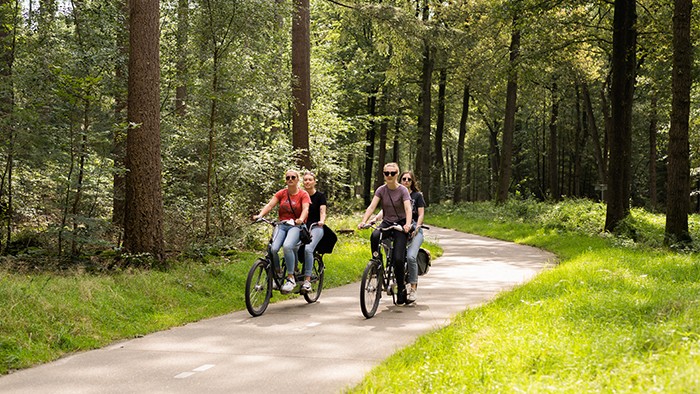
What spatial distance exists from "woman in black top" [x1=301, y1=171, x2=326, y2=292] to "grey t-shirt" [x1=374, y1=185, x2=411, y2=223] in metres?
1.02

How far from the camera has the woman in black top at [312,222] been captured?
32.5 feet

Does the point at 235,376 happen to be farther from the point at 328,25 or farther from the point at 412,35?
the point at 328,25

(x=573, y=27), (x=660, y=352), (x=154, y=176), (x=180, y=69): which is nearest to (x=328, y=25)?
(x=573, y=27)

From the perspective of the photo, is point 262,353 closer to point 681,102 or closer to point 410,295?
point 410,295

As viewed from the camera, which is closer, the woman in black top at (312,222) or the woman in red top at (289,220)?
the woman in red top at (289,220)

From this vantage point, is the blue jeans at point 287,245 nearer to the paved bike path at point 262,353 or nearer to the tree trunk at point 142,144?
the paved bike path at point 262,353

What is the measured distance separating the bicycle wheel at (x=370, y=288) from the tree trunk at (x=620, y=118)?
40.7 feet

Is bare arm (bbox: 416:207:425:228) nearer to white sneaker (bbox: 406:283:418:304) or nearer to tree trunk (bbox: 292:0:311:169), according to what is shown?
white sneaker (bbox: 406:283:418:304)

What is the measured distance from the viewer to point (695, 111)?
108 ft

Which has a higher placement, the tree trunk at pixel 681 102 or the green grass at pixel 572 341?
the tree trunk at pixel 681 102

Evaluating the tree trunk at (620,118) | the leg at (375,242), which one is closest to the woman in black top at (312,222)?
the leg at (375,242)

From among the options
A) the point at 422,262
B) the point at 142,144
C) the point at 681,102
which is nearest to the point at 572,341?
the point at 422,262

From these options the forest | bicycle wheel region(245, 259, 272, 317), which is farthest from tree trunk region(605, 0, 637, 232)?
bicycle wheel region(245, 259, 272, 317)

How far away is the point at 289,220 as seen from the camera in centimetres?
961
